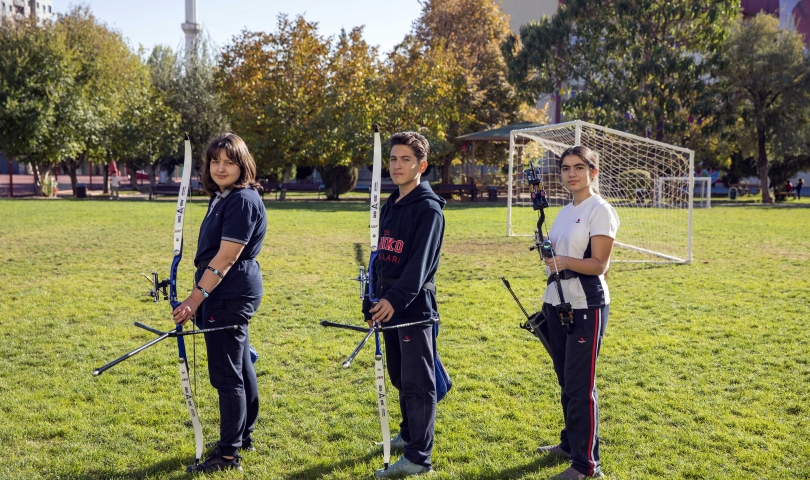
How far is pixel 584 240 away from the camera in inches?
141

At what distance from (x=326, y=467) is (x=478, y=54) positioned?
117ft

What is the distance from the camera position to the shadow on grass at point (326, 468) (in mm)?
3879

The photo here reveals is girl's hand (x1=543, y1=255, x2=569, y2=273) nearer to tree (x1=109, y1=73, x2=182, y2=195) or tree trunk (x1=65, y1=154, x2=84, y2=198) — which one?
tree (x1=109, y1=73, x2=182, y2=195)

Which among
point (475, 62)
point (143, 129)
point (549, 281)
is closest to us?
point (549, 281)

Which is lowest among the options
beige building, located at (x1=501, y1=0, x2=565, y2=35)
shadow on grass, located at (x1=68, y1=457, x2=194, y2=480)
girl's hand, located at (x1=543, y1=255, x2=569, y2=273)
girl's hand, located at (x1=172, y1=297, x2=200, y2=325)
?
shadow on grass, located at (x1=68, y1=457, x2=194, y2=480)

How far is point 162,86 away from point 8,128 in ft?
41.2

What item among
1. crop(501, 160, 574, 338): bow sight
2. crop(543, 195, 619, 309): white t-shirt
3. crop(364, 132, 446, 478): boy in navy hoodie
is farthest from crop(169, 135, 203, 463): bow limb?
crop(543, 195, 619, 309): white t-shirt

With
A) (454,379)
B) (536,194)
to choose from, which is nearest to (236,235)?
(536,194)

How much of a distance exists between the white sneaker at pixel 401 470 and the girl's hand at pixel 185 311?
51.8 inches

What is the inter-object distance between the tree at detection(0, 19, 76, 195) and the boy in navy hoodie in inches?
1236

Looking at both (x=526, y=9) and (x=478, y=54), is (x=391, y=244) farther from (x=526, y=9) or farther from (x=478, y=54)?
(x=526, y=9)

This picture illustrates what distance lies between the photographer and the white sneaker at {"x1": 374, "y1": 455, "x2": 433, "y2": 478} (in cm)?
379

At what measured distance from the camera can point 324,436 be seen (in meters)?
4.49

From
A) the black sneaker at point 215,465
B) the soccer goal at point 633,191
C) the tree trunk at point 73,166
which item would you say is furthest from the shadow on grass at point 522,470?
the tree trunk at point 73,166
